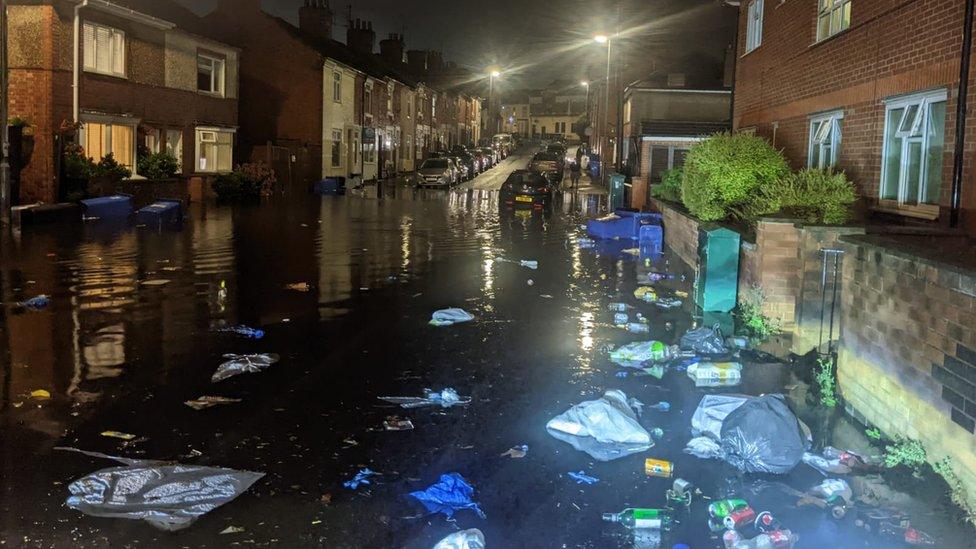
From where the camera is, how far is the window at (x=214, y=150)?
1358 inches

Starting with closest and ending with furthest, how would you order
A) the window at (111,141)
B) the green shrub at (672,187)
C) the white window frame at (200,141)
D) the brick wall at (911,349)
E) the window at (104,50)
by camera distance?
1. the brick wall at (911,349)
2. the green shrub at (672,187)
3. the window at (104,50)
4. the window at (111,141)
5. the white window frame at (200,141)

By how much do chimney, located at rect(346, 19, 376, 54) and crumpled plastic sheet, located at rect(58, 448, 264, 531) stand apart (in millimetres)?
60257

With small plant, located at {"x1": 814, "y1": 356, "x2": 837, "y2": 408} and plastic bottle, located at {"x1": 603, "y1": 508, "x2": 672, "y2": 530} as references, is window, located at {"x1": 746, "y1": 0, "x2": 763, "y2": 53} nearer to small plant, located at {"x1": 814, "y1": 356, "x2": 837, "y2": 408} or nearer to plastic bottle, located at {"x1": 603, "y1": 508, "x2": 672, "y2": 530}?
small plant, located at {"x1": 814, "y1": 356, "x2": 837, "y2": 408}

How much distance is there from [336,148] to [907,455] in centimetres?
4207

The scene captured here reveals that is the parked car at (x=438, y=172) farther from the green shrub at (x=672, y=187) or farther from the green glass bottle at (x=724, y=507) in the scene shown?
the green glass bottle at (x=724, y=507)

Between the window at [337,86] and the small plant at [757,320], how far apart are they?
120 ft

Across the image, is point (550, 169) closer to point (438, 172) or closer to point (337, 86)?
point (438, 172)

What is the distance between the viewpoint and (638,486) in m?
5.60

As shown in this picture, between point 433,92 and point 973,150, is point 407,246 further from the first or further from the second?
point 433,92

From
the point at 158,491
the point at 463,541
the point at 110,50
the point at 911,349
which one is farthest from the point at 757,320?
the point at 110,50

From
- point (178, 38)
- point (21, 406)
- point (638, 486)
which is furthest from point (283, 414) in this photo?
point (178, 38)

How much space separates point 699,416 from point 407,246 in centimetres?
1313

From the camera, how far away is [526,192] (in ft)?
103

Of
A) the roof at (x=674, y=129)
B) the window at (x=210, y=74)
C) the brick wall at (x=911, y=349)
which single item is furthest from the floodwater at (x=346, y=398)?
the roof at (x=674, y=129)
